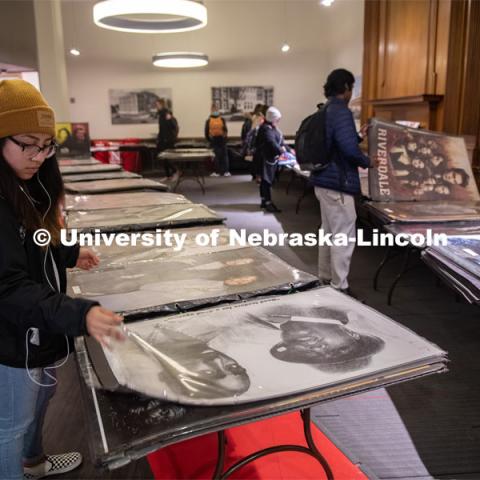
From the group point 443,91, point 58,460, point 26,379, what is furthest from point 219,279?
point 443,91

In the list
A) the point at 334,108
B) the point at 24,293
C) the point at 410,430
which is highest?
the point at 334,108

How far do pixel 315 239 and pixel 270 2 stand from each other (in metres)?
8.46

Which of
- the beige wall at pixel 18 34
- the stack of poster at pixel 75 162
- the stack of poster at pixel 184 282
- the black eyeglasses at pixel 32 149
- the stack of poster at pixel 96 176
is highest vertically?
the beige wall at pixel 18 34

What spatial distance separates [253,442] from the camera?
1.86m

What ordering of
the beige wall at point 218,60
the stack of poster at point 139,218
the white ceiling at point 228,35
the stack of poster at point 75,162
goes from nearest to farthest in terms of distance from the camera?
the stack of poster at point 139,218 → the stack of poster at point 75,162 → the white ceiling at point 228,35 → the beige wall at point 218,60

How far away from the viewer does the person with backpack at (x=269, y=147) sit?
21.2ft

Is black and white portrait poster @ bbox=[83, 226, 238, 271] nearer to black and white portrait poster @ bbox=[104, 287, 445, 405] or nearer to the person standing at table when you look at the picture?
black and white portrait poster @ bbox=[104, 287, 445, 405]

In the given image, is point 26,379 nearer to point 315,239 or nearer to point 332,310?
point 332,310

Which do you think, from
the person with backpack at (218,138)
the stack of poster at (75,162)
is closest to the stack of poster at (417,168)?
the stack of poster at (75,162)

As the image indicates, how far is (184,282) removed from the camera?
1.72 m

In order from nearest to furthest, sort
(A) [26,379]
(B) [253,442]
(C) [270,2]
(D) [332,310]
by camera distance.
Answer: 1. (A) [26,379]
2. (D) [332,310]
3. (B) [253,442]
4. (C) [270,2]

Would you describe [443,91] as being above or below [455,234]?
above

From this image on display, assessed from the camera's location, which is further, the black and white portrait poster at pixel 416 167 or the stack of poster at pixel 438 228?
the black and white portrait poster at pixel 416 167

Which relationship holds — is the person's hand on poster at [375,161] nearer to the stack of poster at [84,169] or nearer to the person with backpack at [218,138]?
the stack of poster at [84,169]
